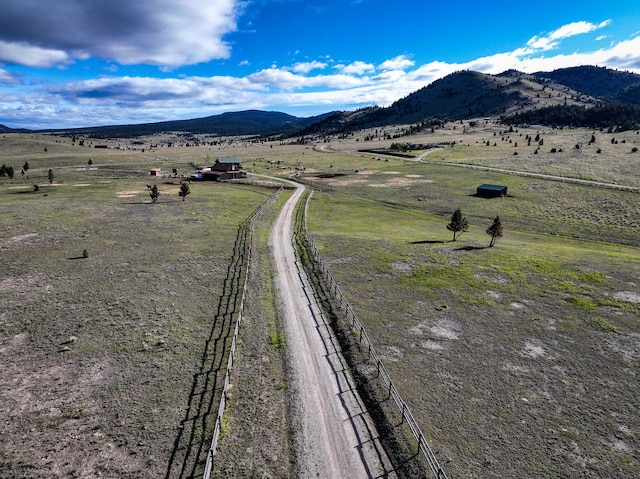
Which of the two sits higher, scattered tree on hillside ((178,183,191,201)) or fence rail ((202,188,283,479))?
scattered tree on hillside ((178,183,191,201))

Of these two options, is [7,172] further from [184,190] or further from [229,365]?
[229,365]

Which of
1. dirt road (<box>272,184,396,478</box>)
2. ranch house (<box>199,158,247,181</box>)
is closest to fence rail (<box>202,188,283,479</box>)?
dirt road (<box>272,184,396,478</box>)

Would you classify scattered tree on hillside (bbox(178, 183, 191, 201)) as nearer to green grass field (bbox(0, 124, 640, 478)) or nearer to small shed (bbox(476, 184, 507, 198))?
green grass field (bbox(0, 124, 640, 478))

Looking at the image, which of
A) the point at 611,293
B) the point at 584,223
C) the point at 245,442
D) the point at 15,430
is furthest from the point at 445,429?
the point at 584,223

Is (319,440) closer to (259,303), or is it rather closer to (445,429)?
(445,429)

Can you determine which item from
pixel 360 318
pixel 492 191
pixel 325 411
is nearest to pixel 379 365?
pixel 325 411

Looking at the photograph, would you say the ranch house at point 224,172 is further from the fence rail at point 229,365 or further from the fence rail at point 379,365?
the fence rail at point 379,365
